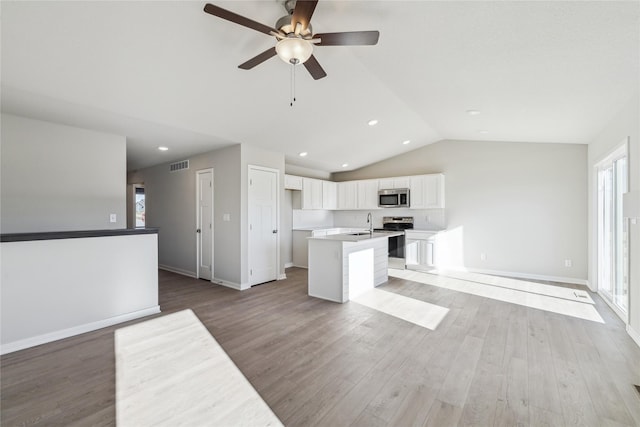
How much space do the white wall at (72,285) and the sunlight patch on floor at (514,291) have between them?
15.0ft

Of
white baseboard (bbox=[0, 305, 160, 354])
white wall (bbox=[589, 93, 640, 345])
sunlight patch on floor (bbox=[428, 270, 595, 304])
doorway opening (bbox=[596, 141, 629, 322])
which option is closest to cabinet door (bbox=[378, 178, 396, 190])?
sunlight patch on floor (bbox=[428, 270, 595, 304])

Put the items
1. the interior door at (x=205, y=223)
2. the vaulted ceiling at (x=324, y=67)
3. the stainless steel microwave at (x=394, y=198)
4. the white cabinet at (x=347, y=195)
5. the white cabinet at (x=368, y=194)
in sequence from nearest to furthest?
the vaulted ceiling at (x=324, y=67) → the interior door at (x=205, y=223) → the stainless steel microwave at (x=394, y=198) → the white cabinet at (x=368, y=194) → the white cabinet at (x=347, y=195)

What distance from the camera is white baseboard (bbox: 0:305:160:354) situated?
9.08ft

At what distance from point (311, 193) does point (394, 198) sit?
6.83 feet

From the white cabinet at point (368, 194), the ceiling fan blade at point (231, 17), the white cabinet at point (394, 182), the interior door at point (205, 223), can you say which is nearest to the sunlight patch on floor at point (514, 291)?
the white cabinet at point (368, 194)

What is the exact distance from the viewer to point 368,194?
7.48 metres

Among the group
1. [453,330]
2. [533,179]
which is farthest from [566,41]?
[533,179]

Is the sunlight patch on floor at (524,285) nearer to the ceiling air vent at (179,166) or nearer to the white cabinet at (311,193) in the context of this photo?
the white cabinet at (311,193)

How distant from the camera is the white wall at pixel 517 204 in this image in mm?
5316

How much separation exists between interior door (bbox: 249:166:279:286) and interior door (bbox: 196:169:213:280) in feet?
3.18

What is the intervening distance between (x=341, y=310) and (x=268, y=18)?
3459 millimetres

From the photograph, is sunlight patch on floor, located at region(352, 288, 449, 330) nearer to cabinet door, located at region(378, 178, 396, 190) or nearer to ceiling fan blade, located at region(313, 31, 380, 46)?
ceiling fan blade, located at region(313, 31, 380, 46)

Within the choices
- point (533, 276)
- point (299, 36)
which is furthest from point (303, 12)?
point (533, 276)

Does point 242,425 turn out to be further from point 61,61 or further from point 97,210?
point 97,210
